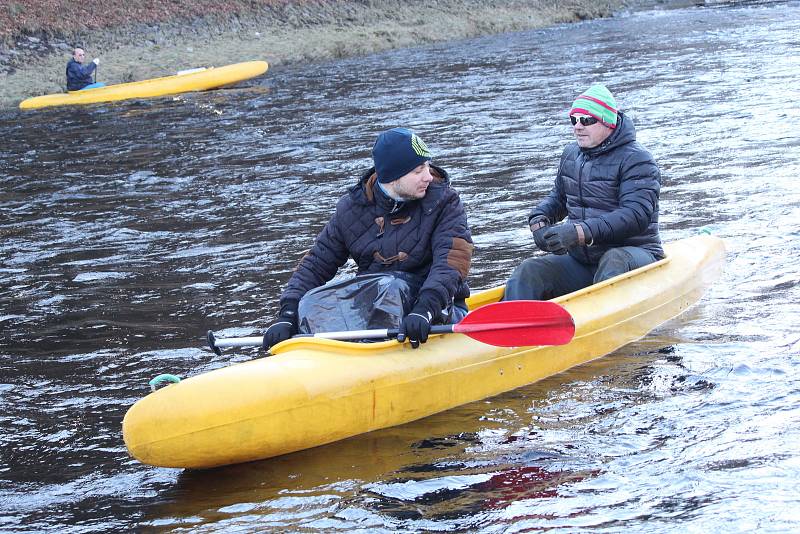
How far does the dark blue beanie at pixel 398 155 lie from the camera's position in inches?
225

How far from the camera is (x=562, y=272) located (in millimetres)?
7191

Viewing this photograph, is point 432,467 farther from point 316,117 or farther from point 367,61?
point 367,61

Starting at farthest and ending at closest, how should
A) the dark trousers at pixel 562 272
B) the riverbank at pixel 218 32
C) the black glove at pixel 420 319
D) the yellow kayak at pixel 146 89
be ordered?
the riverbank at pixel 218 32 → the yellow kayak at pixel 146 89 → the dark trousers at pixel 562 272 → the black glove at pixel 420 319

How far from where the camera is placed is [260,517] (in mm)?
4707

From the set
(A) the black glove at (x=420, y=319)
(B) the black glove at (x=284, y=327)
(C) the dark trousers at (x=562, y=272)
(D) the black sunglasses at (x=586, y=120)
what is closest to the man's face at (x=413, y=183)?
(A) the black glove at (x=420, y=319)

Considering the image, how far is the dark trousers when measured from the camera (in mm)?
7027

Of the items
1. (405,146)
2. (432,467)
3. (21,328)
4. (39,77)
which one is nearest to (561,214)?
(405,146)

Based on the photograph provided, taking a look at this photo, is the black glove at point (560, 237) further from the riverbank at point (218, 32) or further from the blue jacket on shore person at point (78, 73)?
the riverbank at point (218, 32)

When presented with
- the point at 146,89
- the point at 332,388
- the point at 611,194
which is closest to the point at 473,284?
the point at 611,194

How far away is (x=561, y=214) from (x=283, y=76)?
19092mm

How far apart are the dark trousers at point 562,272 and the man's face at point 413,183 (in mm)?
1444

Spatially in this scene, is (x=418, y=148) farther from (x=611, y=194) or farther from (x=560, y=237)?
(x=611, y=194)

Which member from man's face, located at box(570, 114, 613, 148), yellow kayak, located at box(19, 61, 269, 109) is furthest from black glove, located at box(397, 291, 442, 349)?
yellow kayak, located at box(19, 61, 269, 109)

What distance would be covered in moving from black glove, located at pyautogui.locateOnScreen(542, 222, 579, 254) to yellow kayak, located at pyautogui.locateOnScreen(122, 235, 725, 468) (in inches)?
13.1
